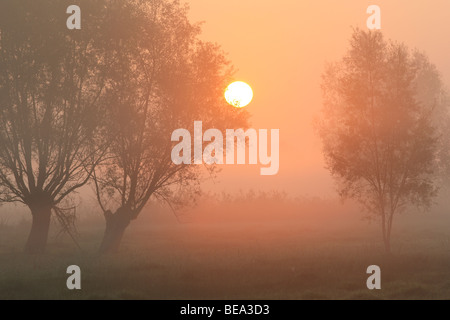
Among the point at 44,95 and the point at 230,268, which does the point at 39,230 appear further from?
the point at 230,268

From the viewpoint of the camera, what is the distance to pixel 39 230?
33.4 m

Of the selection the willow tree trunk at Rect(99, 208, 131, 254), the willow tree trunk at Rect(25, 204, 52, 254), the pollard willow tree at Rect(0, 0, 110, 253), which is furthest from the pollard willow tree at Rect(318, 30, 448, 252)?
the willow tree trunk at Rect(25, 204, 52, 254)

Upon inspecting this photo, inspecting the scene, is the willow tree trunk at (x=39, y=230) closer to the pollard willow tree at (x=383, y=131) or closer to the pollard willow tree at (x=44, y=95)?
the pollard willow tree at (x=44, y=95)

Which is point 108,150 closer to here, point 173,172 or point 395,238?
point 173,172

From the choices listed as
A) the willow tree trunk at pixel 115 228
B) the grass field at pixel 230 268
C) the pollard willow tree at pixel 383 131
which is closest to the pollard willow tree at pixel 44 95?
the willow tree trunk at pixel 115 228

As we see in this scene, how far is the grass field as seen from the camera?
861 inches

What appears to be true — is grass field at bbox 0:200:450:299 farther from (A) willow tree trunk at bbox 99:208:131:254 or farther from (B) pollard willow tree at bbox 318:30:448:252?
(B) pollard willow tree at bbox 318:30:448:252

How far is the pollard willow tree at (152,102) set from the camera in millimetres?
33406

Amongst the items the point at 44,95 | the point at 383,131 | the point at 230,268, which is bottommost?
the point at 230,268

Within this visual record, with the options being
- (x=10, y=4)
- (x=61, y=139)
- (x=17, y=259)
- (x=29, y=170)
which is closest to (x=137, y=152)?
(x=61, y=139)

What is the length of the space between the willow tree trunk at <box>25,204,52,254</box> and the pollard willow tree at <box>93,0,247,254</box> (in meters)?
3.76

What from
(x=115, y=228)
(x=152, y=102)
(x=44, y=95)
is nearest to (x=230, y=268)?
(x=115, y=228)

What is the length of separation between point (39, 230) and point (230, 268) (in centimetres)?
1492
